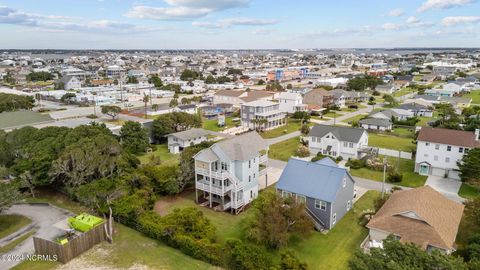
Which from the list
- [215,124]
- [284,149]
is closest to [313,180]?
[284,149]

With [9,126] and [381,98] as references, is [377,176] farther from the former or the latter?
[381,98]

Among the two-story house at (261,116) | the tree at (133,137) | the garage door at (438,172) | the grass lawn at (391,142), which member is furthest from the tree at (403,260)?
the two-story house at (261,116)

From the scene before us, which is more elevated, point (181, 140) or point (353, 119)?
point (181, 140)

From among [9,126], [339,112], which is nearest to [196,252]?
[9,126]

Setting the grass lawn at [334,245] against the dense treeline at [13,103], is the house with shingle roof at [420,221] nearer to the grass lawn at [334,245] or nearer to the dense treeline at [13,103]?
the grass lawn at [334,245]

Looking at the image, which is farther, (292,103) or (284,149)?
(292,103)

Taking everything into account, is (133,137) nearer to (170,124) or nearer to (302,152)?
(170,124)
